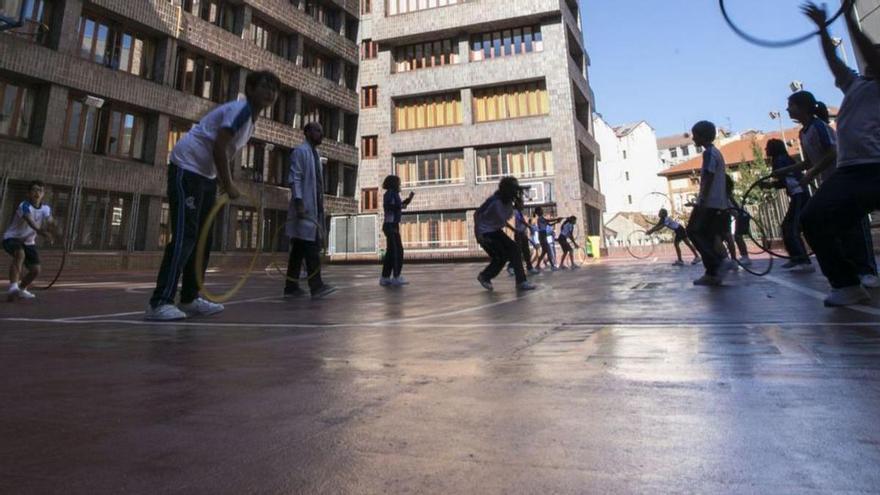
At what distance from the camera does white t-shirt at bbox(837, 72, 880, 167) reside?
11.7 feet

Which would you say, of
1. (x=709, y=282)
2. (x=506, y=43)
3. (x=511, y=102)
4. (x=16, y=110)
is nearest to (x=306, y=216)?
(x=709, y=282)

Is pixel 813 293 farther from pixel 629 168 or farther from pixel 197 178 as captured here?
pixel 629 168

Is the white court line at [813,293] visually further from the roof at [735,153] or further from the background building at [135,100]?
the roof at [735,153]

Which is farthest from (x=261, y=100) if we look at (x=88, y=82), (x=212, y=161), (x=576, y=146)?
(x=576, y=146)

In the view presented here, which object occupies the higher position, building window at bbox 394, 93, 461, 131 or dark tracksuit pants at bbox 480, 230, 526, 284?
building window at bbox 394, 93, 461, 131

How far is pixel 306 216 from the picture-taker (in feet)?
19.7

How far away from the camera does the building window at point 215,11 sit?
22812 millimetres

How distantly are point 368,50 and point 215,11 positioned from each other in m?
11.9

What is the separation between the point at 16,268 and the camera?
6645 mm

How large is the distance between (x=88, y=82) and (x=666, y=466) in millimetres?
22994

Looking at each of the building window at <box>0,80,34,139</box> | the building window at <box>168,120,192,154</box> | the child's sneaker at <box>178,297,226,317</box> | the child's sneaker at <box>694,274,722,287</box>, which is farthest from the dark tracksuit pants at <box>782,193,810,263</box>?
the building window at <box>168,120,192,154</box>

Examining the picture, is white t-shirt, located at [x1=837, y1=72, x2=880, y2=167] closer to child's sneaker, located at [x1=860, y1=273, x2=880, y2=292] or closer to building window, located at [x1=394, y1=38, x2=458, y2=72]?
child's sneaker, located at [x1=860, y1=273, x2=880, y2=292]

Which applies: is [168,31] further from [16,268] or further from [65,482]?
[65,482]

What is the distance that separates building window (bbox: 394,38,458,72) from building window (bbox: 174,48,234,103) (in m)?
11.8
